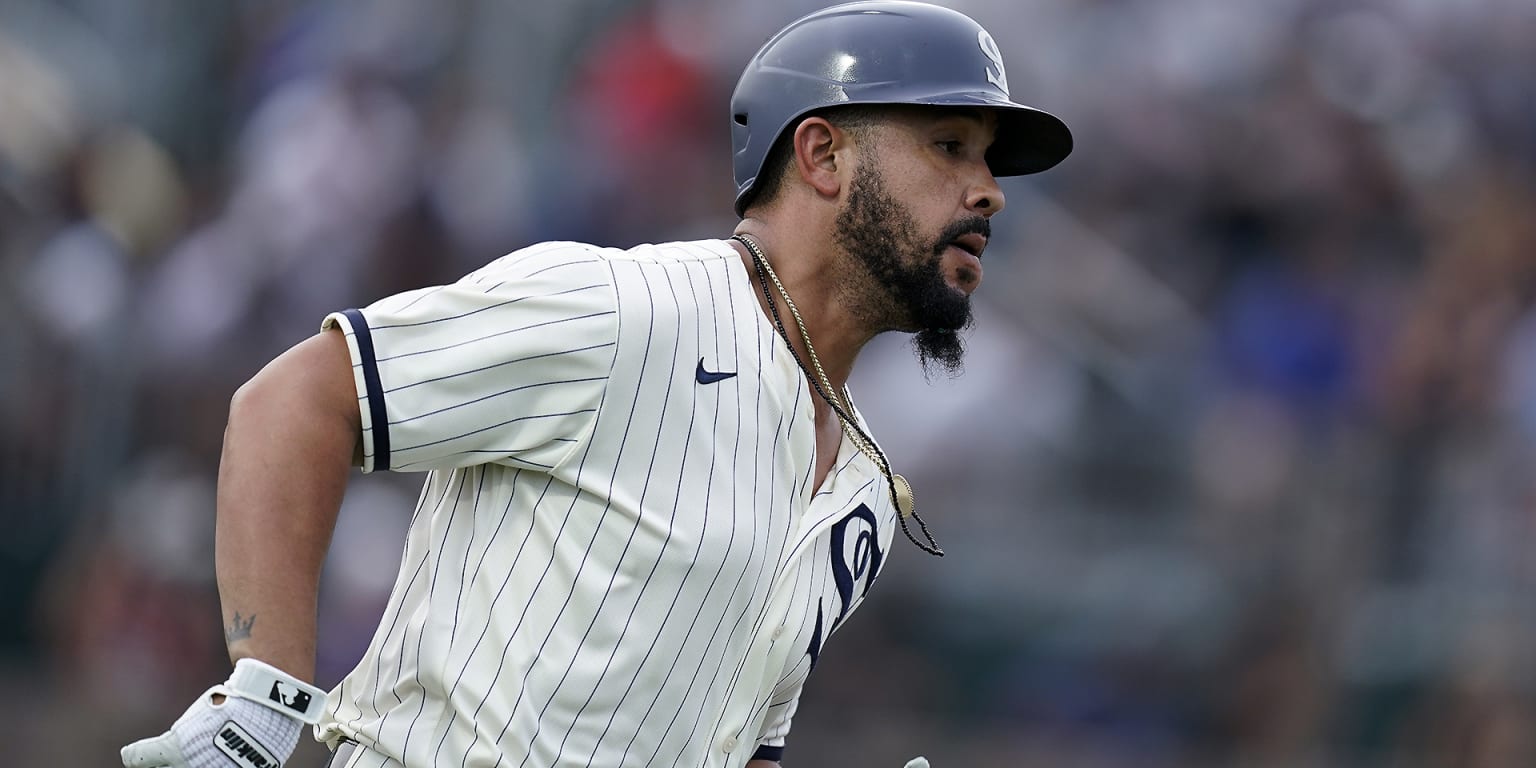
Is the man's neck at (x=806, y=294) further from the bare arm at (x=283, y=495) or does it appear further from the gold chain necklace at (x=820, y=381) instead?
the bare arm at (x=283, y=495)

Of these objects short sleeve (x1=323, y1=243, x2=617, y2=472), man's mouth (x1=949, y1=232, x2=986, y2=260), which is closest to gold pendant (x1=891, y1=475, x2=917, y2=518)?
man's mouth (x1=949, y1=232, x2=986, y2=260)

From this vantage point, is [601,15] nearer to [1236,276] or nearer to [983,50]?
[1236,276]

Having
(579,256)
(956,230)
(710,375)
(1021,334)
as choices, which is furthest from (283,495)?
(1021,334)

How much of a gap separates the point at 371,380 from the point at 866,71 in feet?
4.01

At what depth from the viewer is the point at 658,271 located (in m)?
3.38

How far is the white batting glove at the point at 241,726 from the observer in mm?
2859

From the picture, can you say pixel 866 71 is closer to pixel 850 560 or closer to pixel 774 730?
pixel 850 560

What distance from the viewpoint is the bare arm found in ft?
9.84

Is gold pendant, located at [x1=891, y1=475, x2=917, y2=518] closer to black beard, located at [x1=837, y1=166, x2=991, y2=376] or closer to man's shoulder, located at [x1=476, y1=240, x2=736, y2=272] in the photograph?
black beard, located at [x1=837, y1=166, x2=991, y2=376]

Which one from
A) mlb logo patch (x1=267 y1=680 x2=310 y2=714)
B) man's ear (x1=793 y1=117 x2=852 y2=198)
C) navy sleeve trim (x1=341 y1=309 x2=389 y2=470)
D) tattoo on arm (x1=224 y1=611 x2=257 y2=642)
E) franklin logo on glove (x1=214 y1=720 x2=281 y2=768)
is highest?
man's ear (x1=793 y1=117 x2=852 y2=198)

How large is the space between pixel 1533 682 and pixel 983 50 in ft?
18.2

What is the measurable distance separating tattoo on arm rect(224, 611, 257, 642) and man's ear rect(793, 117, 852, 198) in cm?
142

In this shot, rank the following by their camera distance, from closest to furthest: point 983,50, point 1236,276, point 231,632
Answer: point 231,632 → point 983,50 → point 1236,276

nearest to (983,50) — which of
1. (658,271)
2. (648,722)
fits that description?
(658,271)
